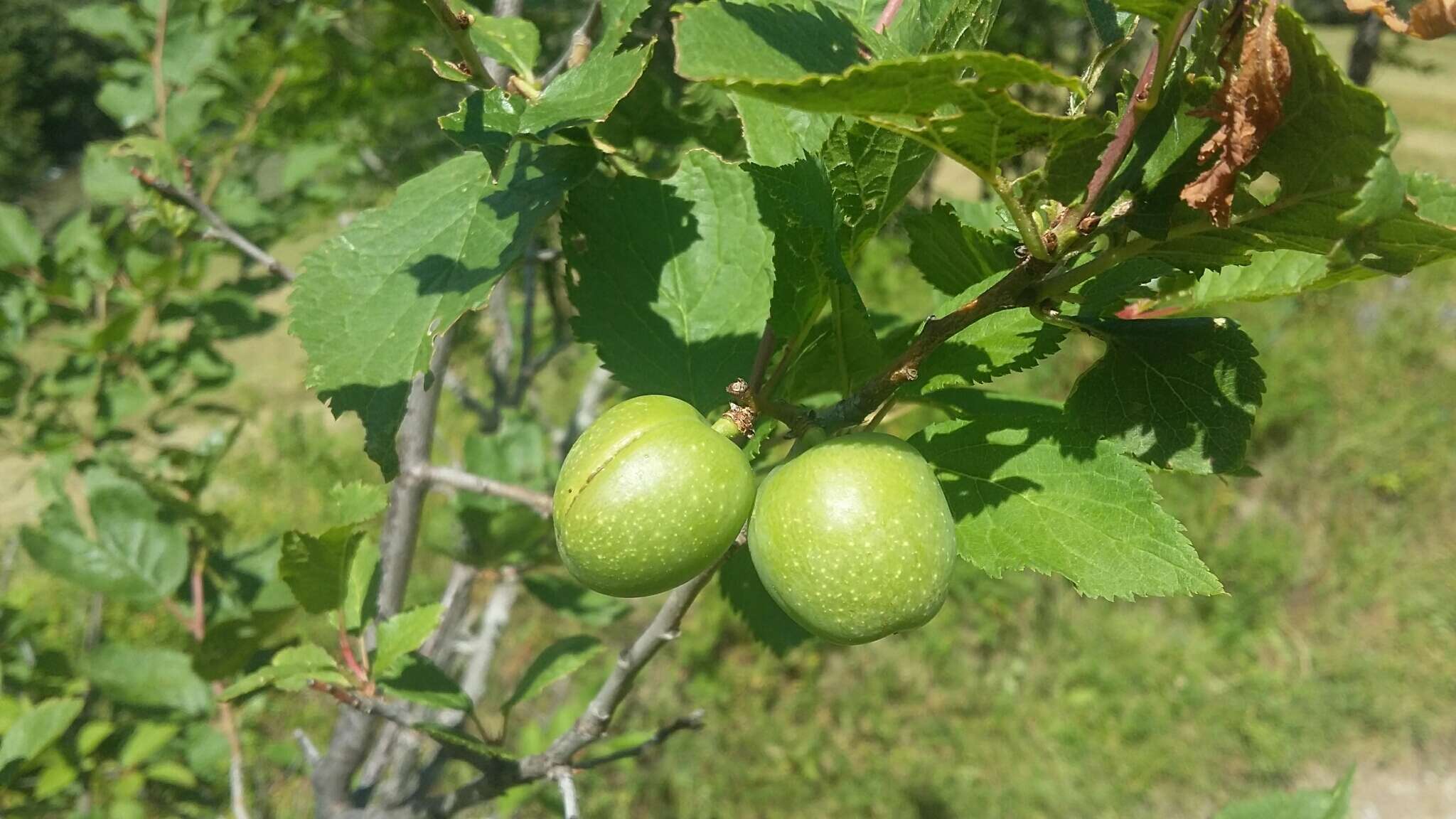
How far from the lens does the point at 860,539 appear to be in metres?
1.01

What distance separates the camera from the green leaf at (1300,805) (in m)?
1.61

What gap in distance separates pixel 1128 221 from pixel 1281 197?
142 millimetres

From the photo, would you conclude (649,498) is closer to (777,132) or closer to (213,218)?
(777,132)

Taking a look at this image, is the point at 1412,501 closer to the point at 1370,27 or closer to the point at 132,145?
the point at 1370,27

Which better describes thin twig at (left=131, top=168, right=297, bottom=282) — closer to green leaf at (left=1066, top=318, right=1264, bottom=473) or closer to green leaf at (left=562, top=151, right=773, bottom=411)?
green leaf at (left=562, top=151, right=773, bottom=411)

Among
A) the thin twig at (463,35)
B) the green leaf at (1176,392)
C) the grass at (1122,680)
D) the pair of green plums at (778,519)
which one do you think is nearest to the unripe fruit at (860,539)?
the pair of green plums at (778,519)

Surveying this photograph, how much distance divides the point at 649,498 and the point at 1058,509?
0.49 meters

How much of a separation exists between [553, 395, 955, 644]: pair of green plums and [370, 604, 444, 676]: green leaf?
1.81ft

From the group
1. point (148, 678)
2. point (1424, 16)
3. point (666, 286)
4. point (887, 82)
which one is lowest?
point (148, 678)

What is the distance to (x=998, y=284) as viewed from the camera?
99cm

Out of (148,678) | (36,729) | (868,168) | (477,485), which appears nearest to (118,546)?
(148,678)

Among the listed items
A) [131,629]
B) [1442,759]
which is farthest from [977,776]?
[131,629]

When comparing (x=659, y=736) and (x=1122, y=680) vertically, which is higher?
(x=659, y=736)

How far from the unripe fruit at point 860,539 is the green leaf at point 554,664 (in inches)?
32.6
